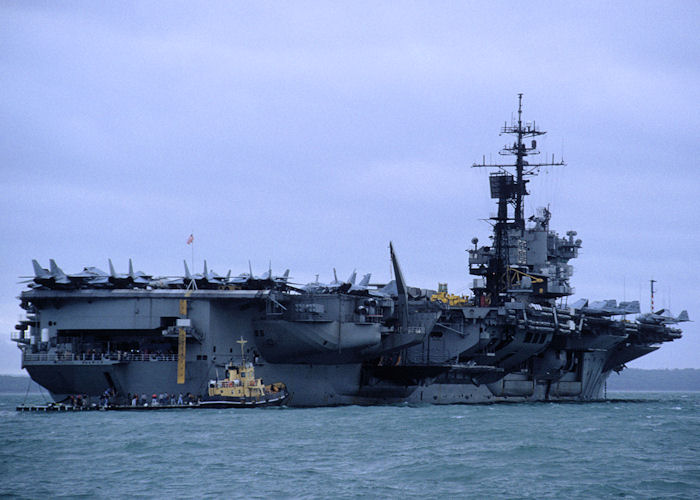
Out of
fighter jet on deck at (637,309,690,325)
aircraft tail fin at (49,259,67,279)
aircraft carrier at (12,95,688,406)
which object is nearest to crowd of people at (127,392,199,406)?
aircraft carrier at (12,95,688,406)

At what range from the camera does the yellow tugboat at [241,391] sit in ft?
Answer: 139

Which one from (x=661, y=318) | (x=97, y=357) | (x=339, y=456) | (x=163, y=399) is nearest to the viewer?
(x=339, y=456)

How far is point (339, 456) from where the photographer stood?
1145 inches

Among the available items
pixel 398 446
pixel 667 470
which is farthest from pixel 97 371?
pixel 667 470

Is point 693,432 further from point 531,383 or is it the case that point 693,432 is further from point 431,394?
point 531,383

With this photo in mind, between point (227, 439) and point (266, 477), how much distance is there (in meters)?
6.71

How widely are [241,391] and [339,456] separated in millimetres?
14375

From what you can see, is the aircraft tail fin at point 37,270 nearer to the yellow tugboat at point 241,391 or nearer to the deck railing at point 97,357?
the deck railing at point 97,357

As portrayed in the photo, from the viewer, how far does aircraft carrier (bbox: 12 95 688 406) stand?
141ft

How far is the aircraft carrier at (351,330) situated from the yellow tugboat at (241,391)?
0.78m

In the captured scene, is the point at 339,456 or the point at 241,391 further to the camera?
the point at 241,391

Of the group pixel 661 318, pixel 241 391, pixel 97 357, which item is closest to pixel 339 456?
pixel 241 391

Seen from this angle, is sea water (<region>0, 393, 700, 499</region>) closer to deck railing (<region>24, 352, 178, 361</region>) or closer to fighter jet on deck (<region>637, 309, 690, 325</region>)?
deck railing (<region>24, 352, 178, 361</region>)

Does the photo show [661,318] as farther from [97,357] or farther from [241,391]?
[97,357]
